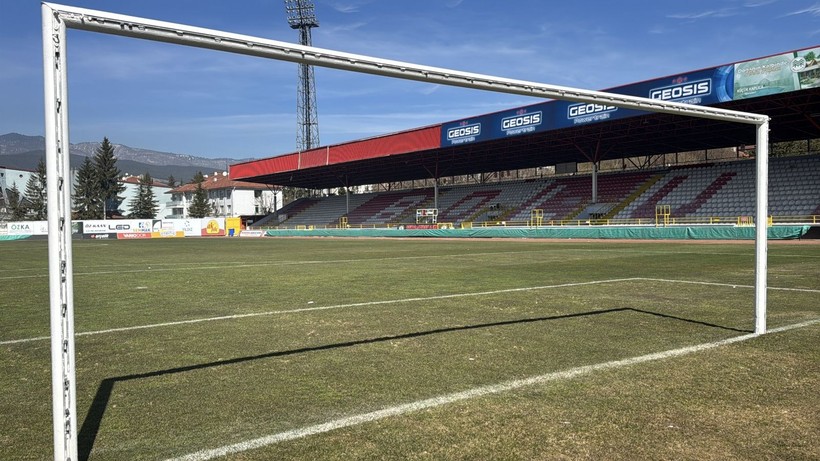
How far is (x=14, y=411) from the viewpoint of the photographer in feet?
14.0

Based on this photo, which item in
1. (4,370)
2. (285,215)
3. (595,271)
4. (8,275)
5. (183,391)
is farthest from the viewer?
(285,215)

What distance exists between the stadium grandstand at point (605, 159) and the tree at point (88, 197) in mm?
41354

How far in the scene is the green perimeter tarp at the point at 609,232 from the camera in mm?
29922

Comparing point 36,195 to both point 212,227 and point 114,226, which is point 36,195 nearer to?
point 114,226

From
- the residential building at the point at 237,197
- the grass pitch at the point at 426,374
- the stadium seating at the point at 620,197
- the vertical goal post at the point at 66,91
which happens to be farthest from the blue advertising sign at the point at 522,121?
the residential building at the point at 237,197

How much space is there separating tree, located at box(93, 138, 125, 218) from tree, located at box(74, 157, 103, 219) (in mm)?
876

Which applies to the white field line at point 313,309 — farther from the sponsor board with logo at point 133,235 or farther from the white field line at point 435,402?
the sponsor board with logo at point 133,235

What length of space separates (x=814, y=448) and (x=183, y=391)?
448 cm

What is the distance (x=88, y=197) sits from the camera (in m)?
96.7

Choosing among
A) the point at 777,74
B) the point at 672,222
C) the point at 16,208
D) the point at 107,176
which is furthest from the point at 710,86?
the point at 16,208

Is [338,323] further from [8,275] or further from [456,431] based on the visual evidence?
[8,275]

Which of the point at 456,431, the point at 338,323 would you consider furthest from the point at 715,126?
the point at 456,431

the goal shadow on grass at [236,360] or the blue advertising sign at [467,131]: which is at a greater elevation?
the blue advertising sign at [467,131]

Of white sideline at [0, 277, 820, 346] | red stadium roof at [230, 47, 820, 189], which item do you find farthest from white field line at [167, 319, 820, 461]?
red stadium roof at [230, 47, 820, 189]
